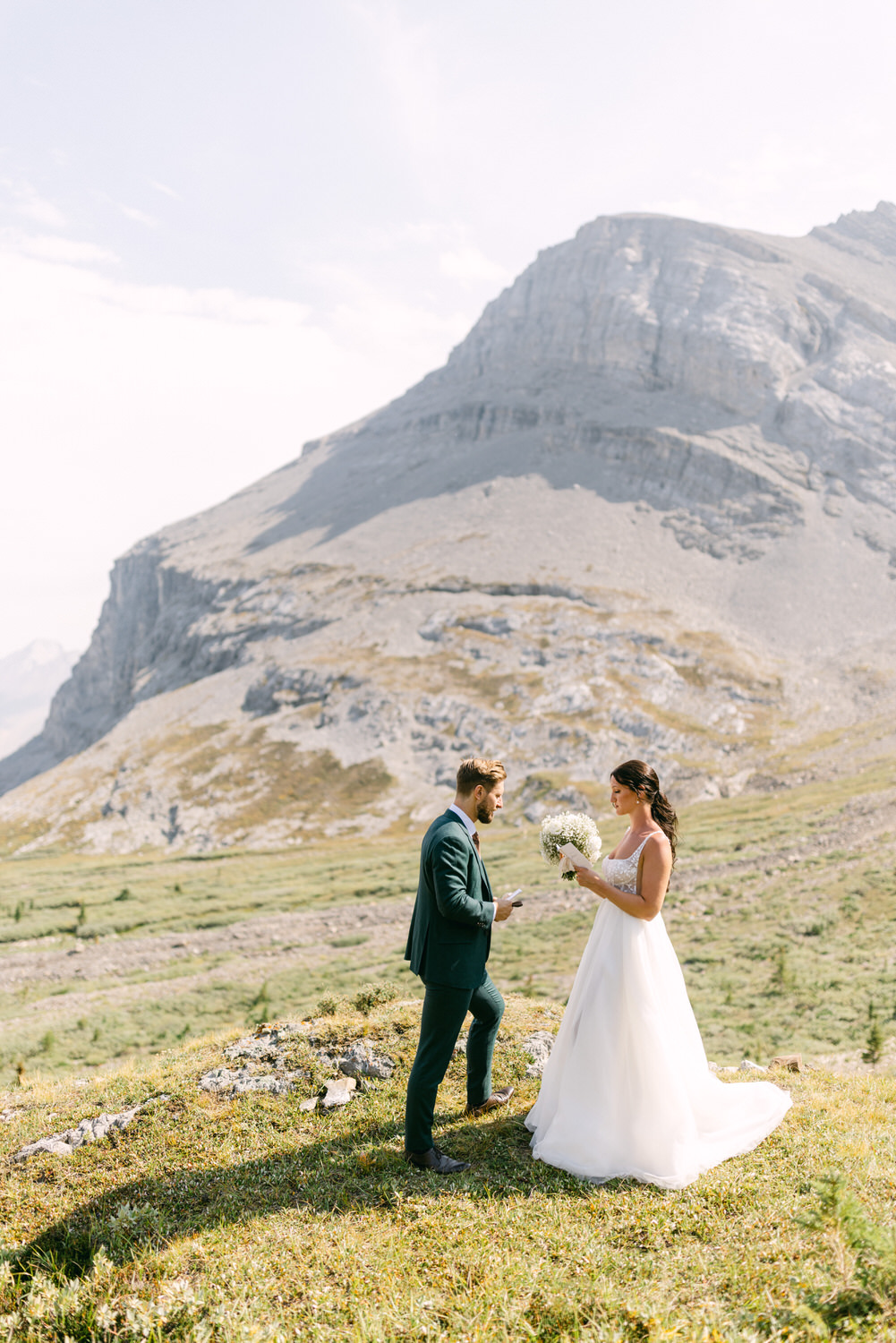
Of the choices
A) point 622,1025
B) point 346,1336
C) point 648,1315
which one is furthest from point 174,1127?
point 648,1315

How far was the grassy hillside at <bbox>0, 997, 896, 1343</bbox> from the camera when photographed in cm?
513

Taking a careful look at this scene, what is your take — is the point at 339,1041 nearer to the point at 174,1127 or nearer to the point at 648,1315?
the point at 174,1127

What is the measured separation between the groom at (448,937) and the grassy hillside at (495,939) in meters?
11.7

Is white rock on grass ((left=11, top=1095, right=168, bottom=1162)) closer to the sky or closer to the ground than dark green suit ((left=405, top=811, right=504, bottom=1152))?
closer to the ground

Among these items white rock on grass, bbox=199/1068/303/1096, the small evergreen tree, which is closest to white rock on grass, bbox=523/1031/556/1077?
white rock on grass, bbox=199/1068/303/1096

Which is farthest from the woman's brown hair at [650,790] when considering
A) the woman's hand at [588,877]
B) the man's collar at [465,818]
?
the man's collar at [465,818]

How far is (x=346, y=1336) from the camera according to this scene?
5129 mm

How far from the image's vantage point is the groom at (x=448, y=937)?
7.43 metres

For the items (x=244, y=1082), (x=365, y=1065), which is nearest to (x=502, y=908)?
(x=365, y=1065)

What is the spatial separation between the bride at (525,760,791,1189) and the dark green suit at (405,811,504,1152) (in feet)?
3.91

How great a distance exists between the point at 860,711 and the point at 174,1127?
109 meters

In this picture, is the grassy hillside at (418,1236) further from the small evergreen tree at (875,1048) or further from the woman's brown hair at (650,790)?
the small evergreen tree at (875,1048)

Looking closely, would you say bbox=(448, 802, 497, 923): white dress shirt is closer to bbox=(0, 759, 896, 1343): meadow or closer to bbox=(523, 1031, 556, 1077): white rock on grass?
bbox=(0, 759, 896, 1343): meadow

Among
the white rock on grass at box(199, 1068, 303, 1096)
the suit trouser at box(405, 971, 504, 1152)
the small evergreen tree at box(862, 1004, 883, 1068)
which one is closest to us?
the suit trouser at box(405, 971, 504, 1152)
